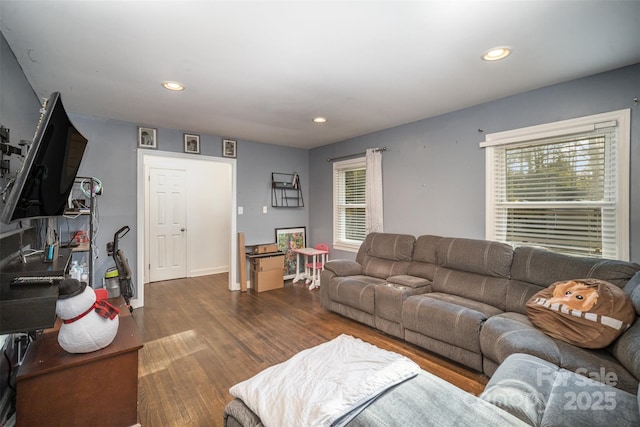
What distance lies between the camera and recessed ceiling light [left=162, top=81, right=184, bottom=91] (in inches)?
98.4

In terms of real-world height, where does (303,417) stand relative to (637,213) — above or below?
below

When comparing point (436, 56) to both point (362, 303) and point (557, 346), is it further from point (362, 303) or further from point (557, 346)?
point (362, 303)

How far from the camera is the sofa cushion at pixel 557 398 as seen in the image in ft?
3.90

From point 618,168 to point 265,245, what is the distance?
166 inches

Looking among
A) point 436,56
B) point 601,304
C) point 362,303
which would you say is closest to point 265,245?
point 362,303

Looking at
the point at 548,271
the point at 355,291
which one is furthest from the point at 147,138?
the point at 548,271

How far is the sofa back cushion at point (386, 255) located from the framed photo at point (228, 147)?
2.58 meters

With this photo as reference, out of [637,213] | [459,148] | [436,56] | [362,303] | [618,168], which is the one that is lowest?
[362,303]

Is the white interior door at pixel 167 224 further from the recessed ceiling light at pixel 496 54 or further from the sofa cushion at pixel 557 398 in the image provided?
the sofa cushion at pixel 557 398

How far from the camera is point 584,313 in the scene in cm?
180

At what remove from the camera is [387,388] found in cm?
131

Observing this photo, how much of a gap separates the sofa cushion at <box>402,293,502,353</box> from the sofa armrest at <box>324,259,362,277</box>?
39.1 inches

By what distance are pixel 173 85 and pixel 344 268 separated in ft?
8.80

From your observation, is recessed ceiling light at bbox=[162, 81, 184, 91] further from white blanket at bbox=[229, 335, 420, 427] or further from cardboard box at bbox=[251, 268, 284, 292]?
cardboard box at bbox=[251, 268, 284, 292]
